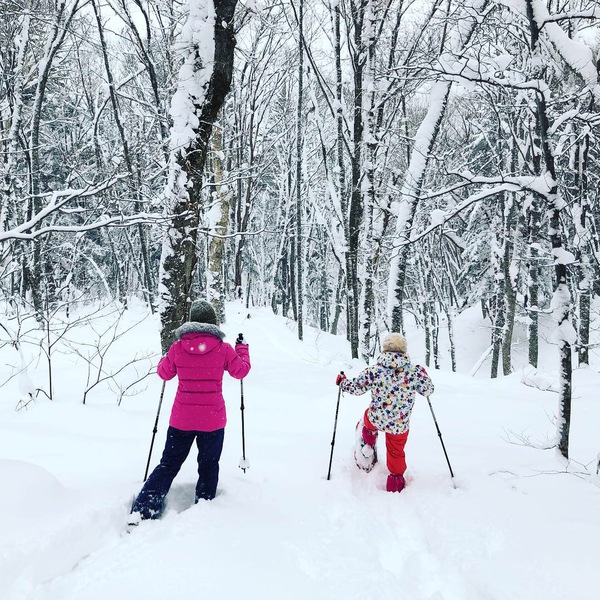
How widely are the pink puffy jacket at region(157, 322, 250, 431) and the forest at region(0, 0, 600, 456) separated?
1201 millimetres

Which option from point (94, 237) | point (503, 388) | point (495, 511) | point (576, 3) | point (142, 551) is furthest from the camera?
point (94, 237)

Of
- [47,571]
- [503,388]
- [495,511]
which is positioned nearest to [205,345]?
[47,571]

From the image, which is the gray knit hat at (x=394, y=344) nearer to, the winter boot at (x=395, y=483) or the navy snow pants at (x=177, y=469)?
the winter boot at (x=395, y=483)

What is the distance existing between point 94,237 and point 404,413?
A: 26770mm

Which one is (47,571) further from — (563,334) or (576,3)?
(576,3)

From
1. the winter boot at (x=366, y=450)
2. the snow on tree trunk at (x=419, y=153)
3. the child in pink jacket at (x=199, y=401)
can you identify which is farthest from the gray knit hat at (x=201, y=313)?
the snow on tree trunk at (x=419, y=153)

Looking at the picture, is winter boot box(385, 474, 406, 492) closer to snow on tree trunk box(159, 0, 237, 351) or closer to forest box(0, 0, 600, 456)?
forest box(0, 0, 600, 456)

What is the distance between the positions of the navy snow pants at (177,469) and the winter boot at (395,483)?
1720mm

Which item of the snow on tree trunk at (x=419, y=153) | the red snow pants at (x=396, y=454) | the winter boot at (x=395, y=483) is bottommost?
the winter boot at (x=395, y=483)

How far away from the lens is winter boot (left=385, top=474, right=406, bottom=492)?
4297 millimetres

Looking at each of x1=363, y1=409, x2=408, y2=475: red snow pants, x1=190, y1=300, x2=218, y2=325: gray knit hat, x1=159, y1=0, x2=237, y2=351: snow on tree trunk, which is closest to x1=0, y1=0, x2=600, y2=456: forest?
x1=159, y1=0, x2=237, y2=351: snow on tree trunk

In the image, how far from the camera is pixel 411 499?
4125 mm

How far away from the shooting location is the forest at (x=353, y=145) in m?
4.36

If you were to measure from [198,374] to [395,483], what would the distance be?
2.24 m
